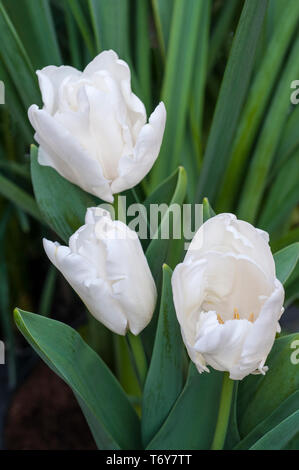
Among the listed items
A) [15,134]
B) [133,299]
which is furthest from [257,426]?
[15,134]

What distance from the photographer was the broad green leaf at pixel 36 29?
489 millimetres

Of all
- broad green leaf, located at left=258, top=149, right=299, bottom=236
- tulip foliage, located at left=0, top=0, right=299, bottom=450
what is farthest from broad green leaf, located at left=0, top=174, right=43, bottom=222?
broad green leaf, located at left=258, top=149, right=299, bottom=236

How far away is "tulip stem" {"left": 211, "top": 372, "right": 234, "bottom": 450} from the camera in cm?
33

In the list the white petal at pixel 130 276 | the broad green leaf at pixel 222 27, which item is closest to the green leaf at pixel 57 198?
the white petal at pixel 130 276

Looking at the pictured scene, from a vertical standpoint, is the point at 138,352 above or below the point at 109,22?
below

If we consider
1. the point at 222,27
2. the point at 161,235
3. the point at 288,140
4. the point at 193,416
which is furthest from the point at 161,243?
the point at 222,27

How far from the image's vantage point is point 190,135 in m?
0.58

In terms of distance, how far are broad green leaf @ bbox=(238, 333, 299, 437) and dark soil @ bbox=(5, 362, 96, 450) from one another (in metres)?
0.27

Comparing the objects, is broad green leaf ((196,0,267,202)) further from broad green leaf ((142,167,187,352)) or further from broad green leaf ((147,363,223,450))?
broad green leaf ((147,363,223,450))

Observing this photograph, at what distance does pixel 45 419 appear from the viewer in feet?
2.19

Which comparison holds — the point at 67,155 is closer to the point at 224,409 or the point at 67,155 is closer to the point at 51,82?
the point at 51,82

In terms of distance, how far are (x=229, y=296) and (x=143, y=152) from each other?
9 centimetres

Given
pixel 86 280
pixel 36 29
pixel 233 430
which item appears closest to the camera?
pixel 86 280
